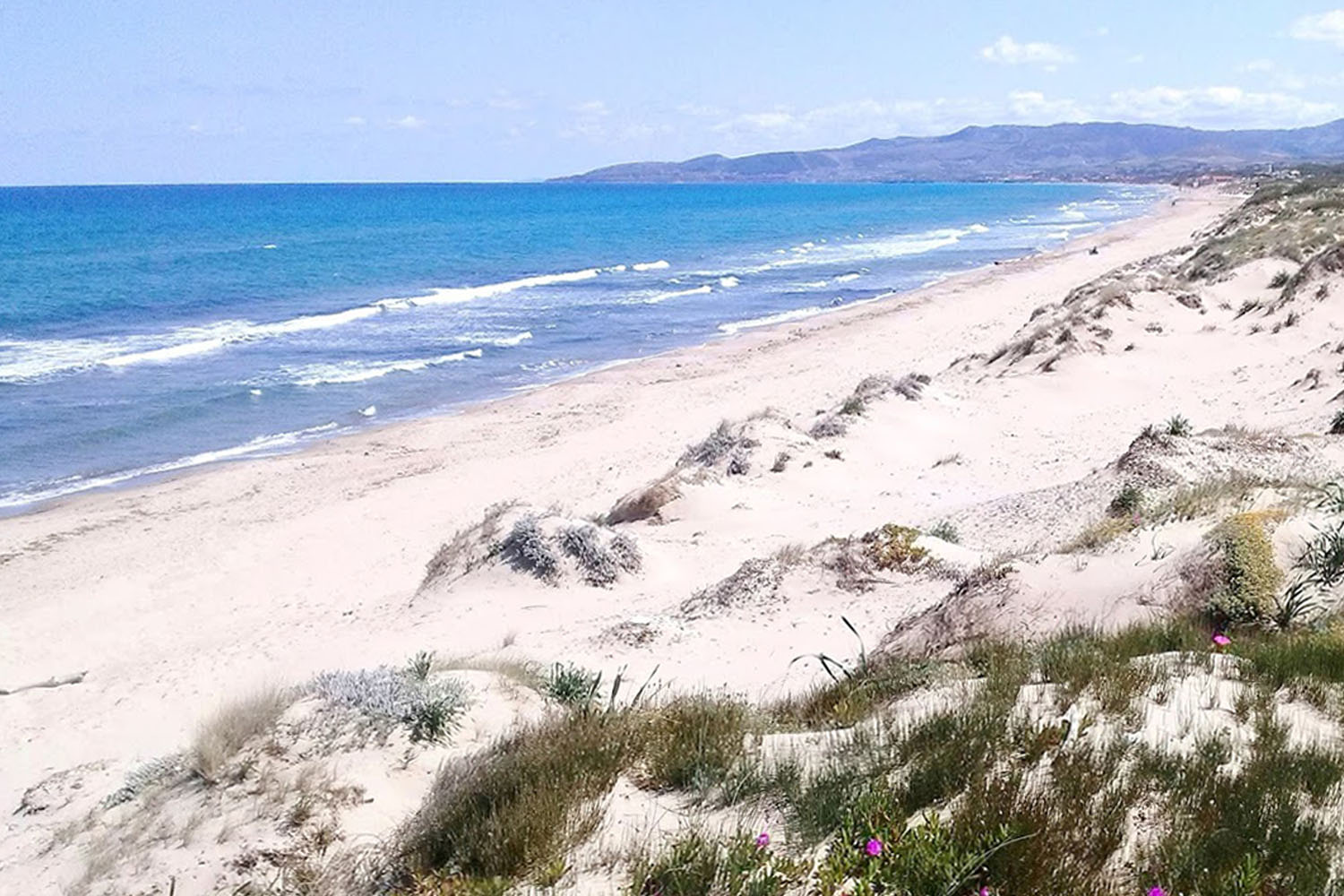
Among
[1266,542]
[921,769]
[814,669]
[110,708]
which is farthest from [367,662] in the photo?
[1266,542]

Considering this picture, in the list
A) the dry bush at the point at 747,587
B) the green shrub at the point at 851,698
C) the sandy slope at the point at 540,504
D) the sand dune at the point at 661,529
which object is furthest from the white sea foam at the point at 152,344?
the green shrub at the point at 851,698

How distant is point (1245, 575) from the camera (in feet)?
20.4

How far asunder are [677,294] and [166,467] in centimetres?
2663

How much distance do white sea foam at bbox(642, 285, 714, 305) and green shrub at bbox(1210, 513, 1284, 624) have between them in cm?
3538

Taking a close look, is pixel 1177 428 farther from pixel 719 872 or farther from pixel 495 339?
pixel 495 339

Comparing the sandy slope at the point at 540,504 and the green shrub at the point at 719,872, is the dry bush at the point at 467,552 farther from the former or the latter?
the green shrub at the point at 719,872

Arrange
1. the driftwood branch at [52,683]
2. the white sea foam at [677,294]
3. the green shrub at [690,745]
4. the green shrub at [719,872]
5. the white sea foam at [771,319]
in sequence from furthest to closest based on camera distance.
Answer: the white sea foam at [677,294] → the white sea foam at [771,319] → the driftwood branch at [52,683] → the green shrub at [690,745] → the green shrub at [719,872]

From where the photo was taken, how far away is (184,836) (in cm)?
429

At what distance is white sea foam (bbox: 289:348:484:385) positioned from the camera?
27109 mm

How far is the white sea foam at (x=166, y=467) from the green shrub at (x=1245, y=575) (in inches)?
738

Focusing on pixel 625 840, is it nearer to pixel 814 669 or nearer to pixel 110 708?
pixel 814 669

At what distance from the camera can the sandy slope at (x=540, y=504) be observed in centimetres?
886

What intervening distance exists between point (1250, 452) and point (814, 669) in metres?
6.74

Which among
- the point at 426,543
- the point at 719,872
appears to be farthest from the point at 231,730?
the point at 426,543
